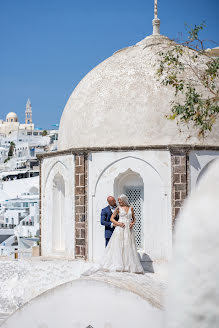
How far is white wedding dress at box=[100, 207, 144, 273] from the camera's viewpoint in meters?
Answer: 9.35

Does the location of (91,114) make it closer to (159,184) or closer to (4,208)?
(159,184)

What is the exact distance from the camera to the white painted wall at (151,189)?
10805 millimetres

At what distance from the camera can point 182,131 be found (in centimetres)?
Answer: 1101

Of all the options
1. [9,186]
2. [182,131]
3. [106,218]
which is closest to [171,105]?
[182,131]

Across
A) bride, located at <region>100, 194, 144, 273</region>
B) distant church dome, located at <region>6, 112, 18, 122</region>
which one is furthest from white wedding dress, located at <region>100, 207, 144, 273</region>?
distant church dome, located at <region>6, 112, 18, 122</region>

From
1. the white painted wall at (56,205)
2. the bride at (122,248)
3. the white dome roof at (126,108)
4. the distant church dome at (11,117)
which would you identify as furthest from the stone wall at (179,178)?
the distant church dome at (11,117)

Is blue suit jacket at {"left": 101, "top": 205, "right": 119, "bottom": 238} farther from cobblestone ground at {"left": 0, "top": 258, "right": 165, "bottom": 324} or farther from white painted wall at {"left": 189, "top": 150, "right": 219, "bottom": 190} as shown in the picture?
white painted wall at {"left": 189, "top": 150, "right": 219, "bottom": 190}

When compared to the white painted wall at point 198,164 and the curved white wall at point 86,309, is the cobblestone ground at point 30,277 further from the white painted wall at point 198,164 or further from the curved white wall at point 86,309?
the curved white wall at point 86,309

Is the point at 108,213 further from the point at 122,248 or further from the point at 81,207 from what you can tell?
the point at 122,248

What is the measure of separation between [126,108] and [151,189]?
5.65ft

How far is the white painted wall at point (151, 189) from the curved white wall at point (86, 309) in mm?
3752

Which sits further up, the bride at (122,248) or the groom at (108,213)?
the groom at (108,213)

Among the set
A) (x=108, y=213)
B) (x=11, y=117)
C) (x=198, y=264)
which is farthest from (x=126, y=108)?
(x=11, y=117)

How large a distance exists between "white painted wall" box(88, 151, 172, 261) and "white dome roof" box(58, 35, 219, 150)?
31 centimetres
